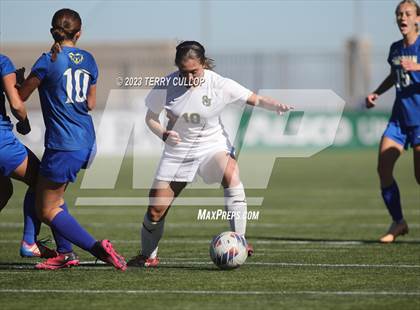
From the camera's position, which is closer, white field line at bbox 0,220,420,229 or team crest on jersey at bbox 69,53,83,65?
team crest on jersey at bbox 69,53,83,65

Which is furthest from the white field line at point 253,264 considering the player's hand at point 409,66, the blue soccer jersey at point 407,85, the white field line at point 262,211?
the white field line at point 262,211

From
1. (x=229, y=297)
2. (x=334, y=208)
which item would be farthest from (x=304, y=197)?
(x=229, y=297)

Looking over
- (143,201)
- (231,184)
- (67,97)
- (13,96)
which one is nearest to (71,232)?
(67,97)

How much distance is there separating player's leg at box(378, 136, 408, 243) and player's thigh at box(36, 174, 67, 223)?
13.5ft

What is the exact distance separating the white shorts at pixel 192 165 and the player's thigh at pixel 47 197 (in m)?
1.00

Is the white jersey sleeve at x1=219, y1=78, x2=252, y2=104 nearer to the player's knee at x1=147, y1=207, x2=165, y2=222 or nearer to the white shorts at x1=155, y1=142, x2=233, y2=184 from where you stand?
the white shorts at x1=155, y1=142, x2=233, y2=184

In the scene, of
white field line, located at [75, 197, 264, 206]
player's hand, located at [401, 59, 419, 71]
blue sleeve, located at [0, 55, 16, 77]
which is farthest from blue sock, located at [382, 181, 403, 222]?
white field line, located at [75, 197, 264, 206]

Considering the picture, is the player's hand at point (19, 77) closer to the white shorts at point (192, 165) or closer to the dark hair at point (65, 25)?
the dark hair at point (65, 25)

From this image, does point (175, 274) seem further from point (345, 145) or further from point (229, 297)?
point (345, 145)

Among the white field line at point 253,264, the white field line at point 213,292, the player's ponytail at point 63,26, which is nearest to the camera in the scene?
the white field line at point 213,292

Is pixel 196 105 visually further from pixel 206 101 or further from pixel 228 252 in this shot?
pixel 228 252

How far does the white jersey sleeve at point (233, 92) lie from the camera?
8820 millimetres

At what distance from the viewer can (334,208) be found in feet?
49.8

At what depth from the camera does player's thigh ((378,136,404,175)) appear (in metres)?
10.8
